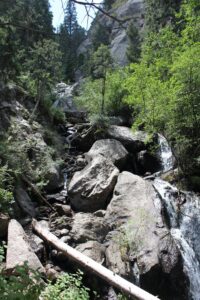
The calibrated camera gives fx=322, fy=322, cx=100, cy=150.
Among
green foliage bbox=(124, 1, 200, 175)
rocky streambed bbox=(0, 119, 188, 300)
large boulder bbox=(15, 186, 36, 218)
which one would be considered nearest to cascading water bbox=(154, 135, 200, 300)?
rocky streambed bbox=(0, 119, 188, 300)

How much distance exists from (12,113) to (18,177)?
19.2 ft

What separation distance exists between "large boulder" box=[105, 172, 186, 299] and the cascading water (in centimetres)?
48

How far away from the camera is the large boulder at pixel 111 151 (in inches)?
568

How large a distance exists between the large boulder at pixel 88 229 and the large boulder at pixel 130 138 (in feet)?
22.3

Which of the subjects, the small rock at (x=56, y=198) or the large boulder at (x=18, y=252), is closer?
the large boulder at (x=18, y=252)

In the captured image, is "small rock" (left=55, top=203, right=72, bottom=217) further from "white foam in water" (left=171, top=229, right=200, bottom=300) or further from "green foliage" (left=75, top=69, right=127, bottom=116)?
"green foliage" (left=75, top=69, right=127, bottom=116)

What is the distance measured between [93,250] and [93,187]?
11.9 ft

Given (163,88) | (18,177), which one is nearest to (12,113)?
(18,177)

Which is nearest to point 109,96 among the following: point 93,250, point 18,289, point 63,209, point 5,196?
point 63,209

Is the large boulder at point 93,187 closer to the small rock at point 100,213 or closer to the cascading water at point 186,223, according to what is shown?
the small rock at point 100,213

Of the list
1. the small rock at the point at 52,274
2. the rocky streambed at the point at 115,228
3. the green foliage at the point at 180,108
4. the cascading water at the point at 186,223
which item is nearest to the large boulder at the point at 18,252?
the rocky streambed at the point at 115,228

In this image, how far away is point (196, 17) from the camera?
714 inches

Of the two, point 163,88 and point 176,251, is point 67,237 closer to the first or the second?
point 176,251

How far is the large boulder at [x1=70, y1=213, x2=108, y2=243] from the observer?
9.27 metres
